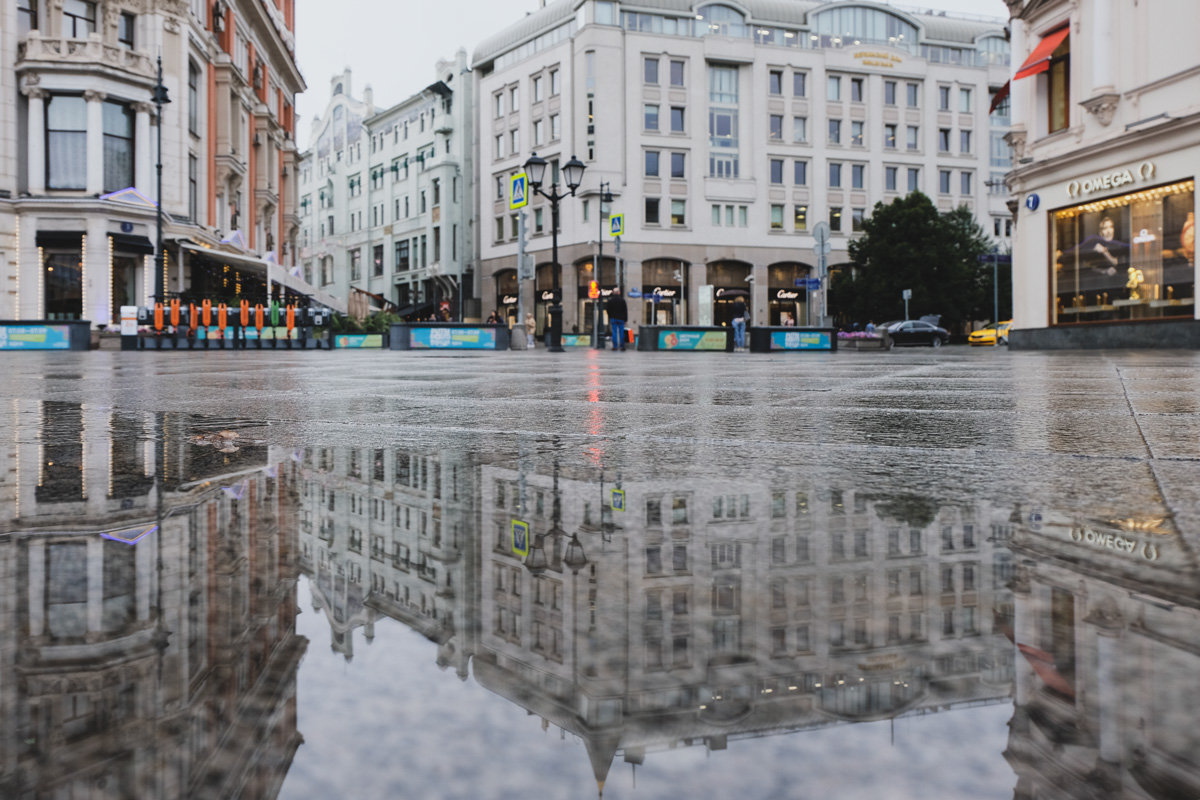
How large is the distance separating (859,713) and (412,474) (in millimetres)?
2128

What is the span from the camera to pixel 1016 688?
108 cm

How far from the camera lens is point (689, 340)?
31484 millimetres

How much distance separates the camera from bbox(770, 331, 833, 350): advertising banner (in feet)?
102

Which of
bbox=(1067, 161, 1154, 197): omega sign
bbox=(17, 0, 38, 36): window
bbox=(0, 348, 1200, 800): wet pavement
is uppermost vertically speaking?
bbox=(17, 0, 38, 36): window

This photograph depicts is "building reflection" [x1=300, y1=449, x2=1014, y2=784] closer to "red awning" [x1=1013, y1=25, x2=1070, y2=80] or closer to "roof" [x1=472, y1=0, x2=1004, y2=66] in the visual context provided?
"red awning" [x1=1013, y1=25, x2=1070, y2=80]

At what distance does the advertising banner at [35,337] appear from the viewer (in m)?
29.7

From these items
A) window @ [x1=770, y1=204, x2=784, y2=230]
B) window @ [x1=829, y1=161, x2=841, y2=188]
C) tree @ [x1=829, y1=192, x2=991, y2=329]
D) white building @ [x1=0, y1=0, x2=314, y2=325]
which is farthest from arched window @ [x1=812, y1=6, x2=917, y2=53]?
white building @ [x1=0, y1=0, x2=314, y2=325]

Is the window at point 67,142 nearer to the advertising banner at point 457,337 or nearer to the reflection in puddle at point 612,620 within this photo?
the advertising banner at point 457,337

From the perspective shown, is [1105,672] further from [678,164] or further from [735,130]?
[735,130]

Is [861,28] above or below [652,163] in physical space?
above

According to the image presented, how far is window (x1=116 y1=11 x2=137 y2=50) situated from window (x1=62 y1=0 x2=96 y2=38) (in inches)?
34.4

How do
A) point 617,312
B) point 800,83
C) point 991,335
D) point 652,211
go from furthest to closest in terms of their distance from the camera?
point 800,83
point 652,211
point 991,335
point 617,312

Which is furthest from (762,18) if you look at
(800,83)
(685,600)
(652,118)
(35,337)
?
(685,600)

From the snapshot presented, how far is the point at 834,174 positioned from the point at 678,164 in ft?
36.1
